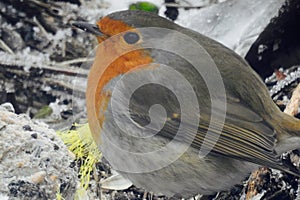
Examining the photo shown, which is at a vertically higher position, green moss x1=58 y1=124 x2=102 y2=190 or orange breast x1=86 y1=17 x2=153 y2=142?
orange breast x1=86 y1=17 x2=153 y2=142

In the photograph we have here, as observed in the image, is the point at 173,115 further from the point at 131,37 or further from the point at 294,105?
the point at 294,105

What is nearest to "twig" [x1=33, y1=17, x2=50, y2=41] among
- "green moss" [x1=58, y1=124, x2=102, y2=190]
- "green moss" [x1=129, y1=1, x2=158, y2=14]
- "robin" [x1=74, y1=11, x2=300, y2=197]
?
"green moss" [x1=129, y1=1, x2=158, y2=14]

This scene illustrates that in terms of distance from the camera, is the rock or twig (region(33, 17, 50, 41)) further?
twig (region(33, 17, 50, 41))

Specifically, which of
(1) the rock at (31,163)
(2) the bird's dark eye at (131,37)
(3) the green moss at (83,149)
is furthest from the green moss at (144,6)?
(2) the bird's dark eye at (131,37)

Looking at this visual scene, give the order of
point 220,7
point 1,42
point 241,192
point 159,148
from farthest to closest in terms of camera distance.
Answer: point 1,42 → point 220,7 → point 241,192 → point 159,148

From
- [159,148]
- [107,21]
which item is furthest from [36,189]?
[107,21]

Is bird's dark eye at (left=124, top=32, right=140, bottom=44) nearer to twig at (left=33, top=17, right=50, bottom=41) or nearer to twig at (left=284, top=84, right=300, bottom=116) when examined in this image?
twig at (left=284, top=84, right=300, bottom=116)


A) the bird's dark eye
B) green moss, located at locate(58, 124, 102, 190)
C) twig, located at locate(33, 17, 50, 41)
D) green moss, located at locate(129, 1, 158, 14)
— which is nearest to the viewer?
the bird's dark eye

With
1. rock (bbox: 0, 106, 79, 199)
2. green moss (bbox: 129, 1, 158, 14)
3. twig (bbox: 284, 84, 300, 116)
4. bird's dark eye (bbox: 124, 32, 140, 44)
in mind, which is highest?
bird's dark eye (bbox: 124, 32, 140, 44)

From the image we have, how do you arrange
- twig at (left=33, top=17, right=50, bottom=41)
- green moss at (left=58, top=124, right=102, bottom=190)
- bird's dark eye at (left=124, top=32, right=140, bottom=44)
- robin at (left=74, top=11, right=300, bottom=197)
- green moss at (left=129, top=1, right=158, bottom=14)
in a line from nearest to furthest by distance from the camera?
robin at (left=74, top=11, right=300, bottom=197) → bird's dark eye at (left=124, top=32, right=140, bottom=44) → green moss at (left=58, top=124, right=102, bottom=190) → green moss at (left=129, top=1, right=158, bottom=14) → twig at (left=33, top=17, right=50, bottom=41)

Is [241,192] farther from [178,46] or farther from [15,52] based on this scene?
[15,52]
